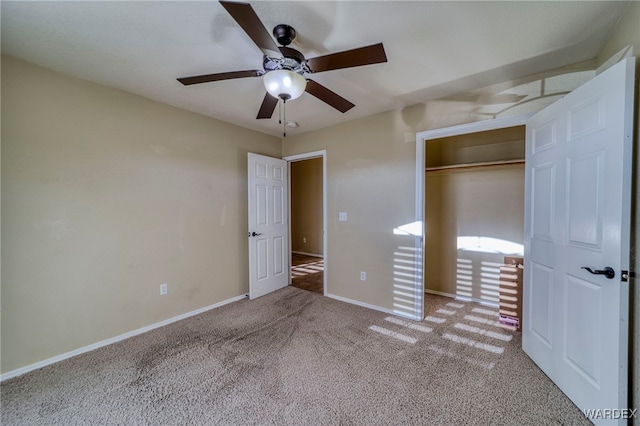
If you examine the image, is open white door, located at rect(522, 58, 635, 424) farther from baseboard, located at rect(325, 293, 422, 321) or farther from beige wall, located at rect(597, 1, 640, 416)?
baseboard, located at rect(325, 293, 422, 321)

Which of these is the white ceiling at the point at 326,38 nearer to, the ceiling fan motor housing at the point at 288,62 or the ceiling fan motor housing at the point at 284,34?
the ceiling fan motor housing at the point at 284,34

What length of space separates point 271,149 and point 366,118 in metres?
1.63

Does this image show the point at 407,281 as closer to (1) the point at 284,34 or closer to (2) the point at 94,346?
(1) the point at 284,34

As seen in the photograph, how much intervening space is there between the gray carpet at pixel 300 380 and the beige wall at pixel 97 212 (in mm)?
363

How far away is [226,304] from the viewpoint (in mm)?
3350

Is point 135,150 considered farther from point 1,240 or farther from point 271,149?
point 271,149

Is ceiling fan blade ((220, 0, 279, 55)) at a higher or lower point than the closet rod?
higher

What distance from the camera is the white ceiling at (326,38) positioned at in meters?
1.47

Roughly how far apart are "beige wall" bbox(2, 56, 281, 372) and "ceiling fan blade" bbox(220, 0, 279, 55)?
201 cm

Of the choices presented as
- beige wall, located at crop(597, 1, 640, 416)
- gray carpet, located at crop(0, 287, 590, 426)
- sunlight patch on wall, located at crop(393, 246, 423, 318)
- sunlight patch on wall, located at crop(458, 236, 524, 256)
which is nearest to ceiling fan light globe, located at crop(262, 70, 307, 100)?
beige wall, located at crop(597, 1, 640, 416)

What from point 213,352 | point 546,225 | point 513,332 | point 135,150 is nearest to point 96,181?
point 135,150

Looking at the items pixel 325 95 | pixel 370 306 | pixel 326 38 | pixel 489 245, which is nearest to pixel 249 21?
pixel 326 38

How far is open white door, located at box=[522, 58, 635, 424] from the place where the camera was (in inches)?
53.3

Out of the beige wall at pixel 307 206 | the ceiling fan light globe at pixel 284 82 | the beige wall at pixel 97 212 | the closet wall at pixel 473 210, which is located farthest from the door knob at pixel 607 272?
the beige wall at pixel 307 206
